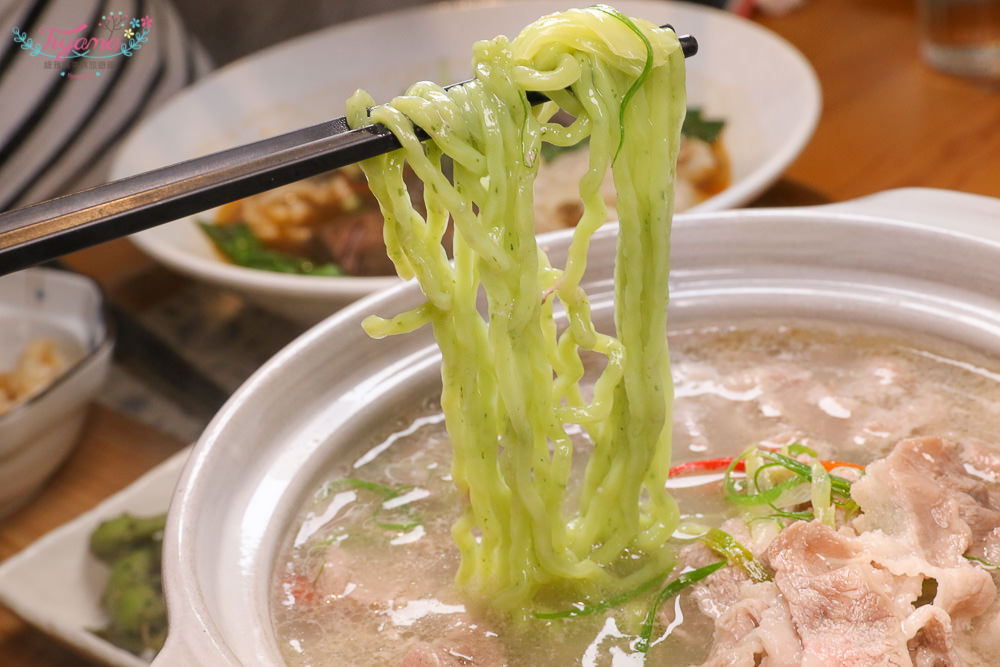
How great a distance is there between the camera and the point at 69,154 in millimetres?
3309

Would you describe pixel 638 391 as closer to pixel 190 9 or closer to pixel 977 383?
pixel 977 383

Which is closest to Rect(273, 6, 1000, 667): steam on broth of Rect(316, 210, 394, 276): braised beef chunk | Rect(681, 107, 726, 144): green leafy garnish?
Rect(316, 210, 394, 276): braised beef chunk

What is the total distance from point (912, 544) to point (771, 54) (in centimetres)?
211

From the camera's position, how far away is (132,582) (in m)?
1.89

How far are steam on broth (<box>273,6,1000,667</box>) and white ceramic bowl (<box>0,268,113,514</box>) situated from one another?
1044 mm

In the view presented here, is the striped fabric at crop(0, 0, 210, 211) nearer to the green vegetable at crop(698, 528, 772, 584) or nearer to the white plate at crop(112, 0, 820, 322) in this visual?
the white plate at crop(112, 0, 820, 322)

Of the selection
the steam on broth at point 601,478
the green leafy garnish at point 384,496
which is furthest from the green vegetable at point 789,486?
the green leafy garnish at point 384,496

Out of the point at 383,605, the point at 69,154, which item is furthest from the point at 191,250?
the point at 383,605

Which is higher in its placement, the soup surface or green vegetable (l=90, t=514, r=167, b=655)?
the soup surface

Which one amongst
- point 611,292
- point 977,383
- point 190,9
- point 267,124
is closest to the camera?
point 977,383

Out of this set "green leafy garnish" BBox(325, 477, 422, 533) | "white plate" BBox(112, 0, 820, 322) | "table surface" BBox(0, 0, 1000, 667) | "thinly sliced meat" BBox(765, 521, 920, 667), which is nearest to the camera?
"thinly sliced meat" BBox(765, 521, 920, 667)

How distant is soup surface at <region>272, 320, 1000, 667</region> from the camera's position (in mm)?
1113

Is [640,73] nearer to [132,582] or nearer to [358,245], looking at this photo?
[132,582]

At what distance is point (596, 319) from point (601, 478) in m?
0.38
